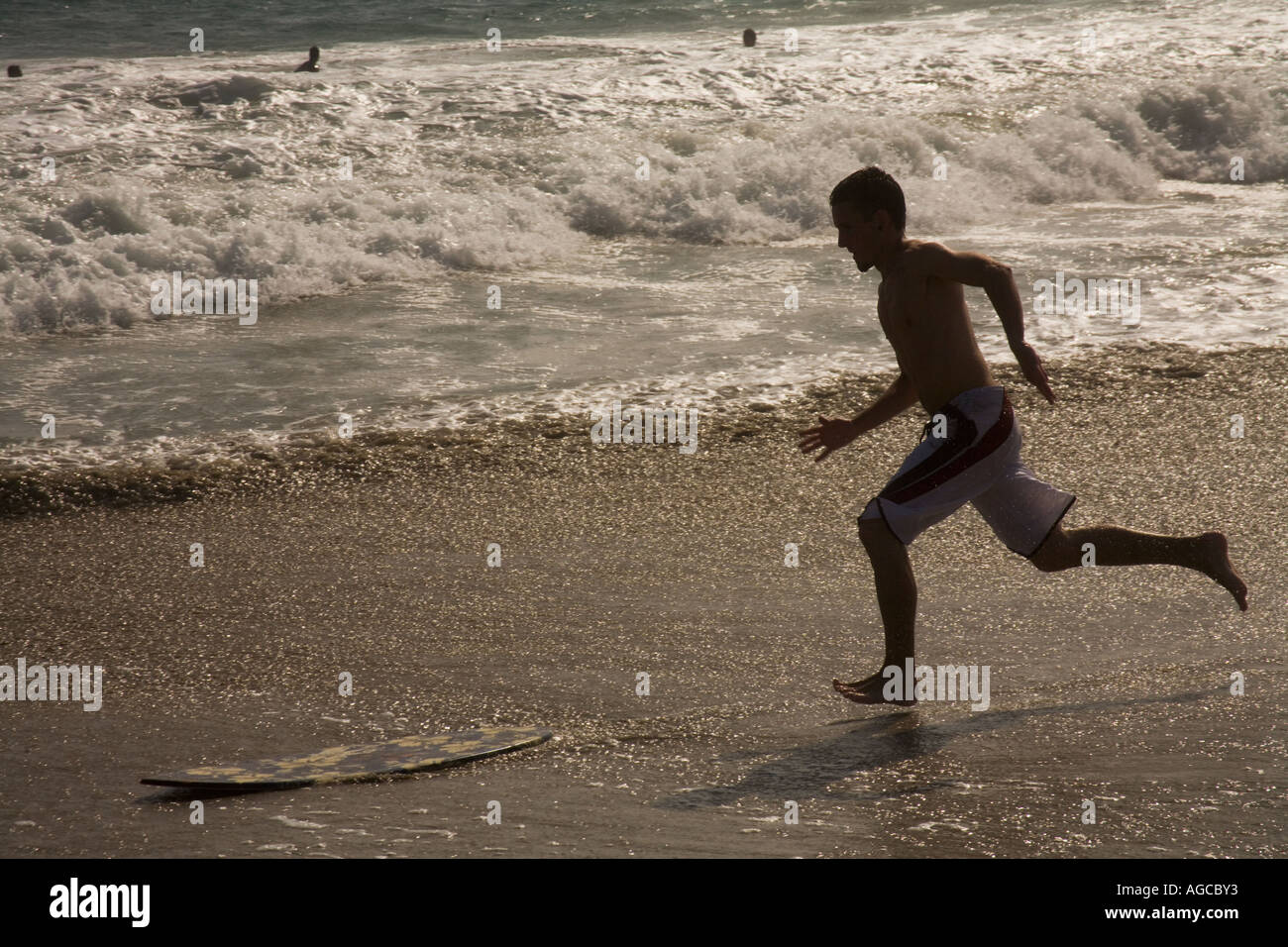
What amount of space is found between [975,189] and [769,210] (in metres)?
2.21

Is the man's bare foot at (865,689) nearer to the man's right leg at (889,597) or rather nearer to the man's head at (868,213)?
the man's right leg at (889,597)

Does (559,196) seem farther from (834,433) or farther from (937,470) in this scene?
(937,470)

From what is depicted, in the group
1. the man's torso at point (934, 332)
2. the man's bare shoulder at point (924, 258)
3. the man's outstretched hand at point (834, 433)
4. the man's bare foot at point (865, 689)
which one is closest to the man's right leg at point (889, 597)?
the man's bare foot at point (865, 689)

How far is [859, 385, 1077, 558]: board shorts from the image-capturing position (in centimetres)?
375

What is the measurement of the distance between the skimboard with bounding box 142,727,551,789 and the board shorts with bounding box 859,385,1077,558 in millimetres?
1195

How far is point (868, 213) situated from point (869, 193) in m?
0.06

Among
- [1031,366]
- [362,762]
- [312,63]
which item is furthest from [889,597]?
[312,63]

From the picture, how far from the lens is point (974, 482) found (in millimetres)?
3809

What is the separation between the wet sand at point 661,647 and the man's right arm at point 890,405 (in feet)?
2.57

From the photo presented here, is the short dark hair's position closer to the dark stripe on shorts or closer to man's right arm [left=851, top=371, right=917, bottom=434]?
man's right arm [left=851, top=371, right=917, bottom=434]

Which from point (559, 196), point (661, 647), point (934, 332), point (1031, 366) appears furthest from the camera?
point (559, 196)

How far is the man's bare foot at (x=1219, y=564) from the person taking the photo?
4051 mm

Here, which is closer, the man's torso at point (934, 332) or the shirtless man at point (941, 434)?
the shirtless man at point (941, 434)

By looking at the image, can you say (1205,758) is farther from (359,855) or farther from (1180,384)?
(1180,384)
